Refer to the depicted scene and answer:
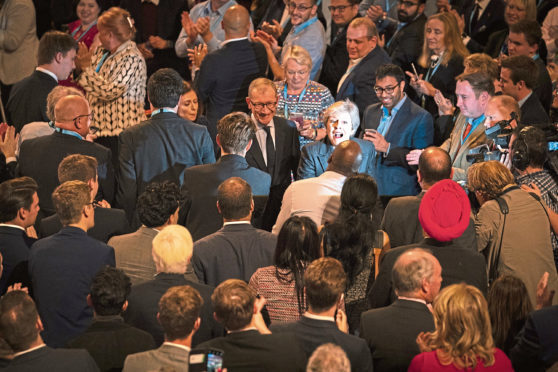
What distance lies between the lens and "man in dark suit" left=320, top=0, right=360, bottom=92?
7863 mm

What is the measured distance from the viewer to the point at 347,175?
5.07 m

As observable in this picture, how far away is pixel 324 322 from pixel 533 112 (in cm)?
360

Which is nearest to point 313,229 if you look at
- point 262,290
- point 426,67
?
point 262,290

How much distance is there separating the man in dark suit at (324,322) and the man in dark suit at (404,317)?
20 centimetres

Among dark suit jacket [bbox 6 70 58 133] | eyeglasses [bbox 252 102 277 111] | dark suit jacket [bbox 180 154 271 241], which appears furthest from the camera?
dark suit jacket [bbox 6 70 58 133]

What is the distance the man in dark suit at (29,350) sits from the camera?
3294 mm

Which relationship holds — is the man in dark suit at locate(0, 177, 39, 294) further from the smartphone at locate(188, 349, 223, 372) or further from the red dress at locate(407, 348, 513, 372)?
the red dress at locate(407, 348, 513, 372)

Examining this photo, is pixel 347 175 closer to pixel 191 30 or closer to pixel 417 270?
pixel 417 270

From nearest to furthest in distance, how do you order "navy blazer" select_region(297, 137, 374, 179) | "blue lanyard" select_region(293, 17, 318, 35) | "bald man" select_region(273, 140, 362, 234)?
"bald man" select_region(273, 140, 362, 234) → "navy blazer" select_region(297, 137, 374, 179) → "blue lanyard" select_region(293, 17, 318, 35)

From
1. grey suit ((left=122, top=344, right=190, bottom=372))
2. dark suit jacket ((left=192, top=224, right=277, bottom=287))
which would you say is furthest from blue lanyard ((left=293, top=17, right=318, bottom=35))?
grey suit ((left=122, top=344, right=190, bottom=372))

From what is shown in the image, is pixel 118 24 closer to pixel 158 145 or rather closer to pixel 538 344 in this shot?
pixel 158 145

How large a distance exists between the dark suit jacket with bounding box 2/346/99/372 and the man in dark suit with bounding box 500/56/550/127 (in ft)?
13.9

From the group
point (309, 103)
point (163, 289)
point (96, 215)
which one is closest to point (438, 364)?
point (163, 289)

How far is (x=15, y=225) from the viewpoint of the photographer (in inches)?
178
